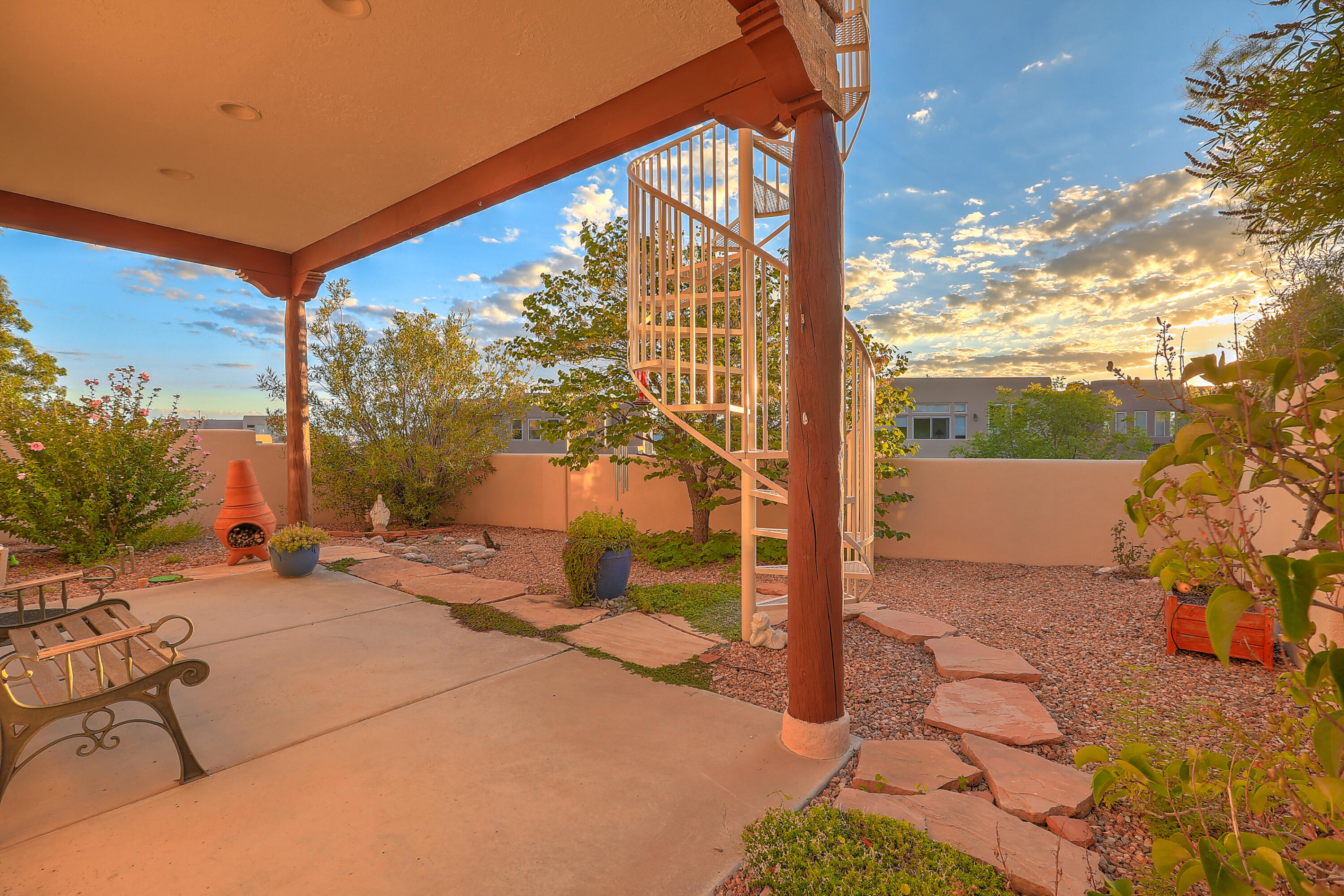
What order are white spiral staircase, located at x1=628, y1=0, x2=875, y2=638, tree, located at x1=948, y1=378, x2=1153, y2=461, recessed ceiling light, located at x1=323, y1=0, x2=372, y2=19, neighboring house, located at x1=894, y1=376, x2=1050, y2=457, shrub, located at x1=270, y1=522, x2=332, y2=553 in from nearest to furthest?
1. recessed ceiling light, located at x1=323, y1=0, x2=372, y2=19
2. white spiral staircase, located at x1=628, y1=0, x2=875, y2=638
3. shrub, located at x1=270, y1=522, x2=332, y2=553
4. tree, located at x1=948, y1=378, x2=1153, y2=461
5. neighboring house, located at x1=894, y1=376, x2=1050, y2=457

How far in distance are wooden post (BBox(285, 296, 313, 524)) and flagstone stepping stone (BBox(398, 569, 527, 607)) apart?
2.07 metres

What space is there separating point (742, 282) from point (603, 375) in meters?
2.50

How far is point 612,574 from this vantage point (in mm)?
4027

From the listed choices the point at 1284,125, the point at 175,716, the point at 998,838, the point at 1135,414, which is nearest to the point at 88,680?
the point at 175,716

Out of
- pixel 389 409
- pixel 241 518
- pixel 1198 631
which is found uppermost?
pixel 389 409

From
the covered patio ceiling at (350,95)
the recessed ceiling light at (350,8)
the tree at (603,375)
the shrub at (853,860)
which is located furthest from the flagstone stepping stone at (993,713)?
the recessed ceiling light at (350,8)

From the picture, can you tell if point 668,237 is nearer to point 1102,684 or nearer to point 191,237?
point 1102,684

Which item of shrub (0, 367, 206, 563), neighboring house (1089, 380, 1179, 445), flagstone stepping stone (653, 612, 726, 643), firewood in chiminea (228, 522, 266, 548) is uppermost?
neighboring house (1089, 380, 1179, 445)

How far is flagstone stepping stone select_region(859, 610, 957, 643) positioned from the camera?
3227 millimetres

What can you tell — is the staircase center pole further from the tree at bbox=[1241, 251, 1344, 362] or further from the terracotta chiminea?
the terracotta chiminea

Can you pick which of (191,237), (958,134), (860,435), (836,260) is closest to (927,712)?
(860,435)

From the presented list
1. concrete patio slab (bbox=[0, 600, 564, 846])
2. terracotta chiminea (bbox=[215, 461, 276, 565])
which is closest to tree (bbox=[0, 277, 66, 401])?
terracotta chiminea (bbox=[215, 461, 276, 565])

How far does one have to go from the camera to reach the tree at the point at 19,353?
31.6ft

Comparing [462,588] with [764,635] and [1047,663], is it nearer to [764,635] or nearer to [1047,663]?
[764,635]
